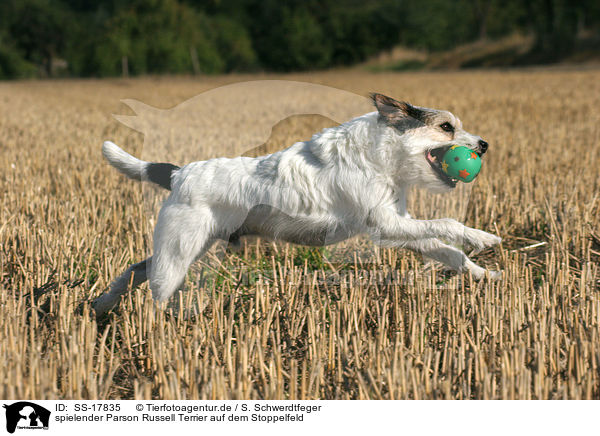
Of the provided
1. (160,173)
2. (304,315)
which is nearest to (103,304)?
(160,173)

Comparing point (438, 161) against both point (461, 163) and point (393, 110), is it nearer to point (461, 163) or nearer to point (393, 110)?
point (461, 163)

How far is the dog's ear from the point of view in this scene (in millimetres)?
2635

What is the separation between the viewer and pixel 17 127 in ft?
34.7

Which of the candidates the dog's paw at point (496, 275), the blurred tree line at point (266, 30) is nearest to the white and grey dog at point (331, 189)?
the dog's paw at point (496, 275)

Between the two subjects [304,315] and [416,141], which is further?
[304,315]

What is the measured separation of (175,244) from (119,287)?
1.65ft

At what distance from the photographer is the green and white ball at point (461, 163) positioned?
2.64 metres

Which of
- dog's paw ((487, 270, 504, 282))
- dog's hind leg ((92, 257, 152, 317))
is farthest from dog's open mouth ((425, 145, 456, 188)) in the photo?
dog's hind leg ((92, 257, 152, 317))

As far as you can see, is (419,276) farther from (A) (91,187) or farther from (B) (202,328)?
(A) (91,187)
